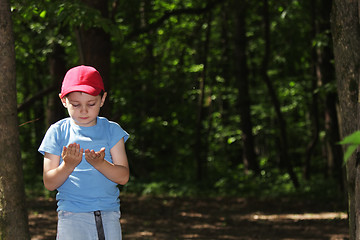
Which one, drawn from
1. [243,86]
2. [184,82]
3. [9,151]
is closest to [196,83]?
[184,82]

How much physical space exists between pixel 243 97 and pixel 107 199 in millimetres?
15000

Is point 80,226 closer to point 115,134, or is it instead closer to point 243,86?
point 115,134

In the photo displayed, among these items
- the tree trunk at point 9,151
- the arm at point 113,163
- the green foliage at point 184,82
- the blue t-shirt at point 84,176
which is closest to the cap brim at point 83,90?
the blue t-shirt at point 84,176

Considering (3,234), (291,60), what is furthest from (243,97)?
(3,234)

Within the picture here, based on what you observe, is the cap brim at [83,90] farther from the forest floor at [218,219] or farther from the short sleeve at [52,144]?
the forest floor at [218,219]

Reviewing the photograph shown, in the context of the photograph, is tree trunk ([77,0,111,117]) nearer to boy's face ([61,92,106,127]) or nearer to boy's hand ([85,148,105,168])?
boy's face ([61,92,106,127])

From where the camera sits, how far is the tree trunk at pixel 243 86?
17.9 metres

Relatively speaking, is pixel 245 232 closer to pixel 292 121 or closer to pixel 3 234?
pixel 3 234

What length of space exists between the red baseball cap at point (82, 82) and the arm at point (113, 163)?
348 mm

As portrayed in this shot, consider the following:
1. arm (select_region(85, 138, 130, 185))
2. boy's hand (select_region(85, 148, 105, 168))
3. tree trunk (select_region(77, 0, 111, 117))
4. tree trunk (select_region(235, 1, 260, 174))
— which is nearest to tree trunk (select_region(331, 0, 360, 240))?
arm (select_region(85, 138, 130, 185))

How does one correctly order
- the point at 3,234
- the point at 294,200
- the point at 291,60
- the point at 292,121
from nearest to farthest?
the point at 3,234 < the point at 294,200 < the point at 291,60 < the point at 292,121

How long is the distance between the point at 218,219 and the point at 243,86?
739 cm

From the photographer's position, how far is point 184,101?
68.6ft

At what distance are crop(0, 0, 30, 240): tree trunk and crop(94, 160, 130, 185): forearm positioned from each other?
106 centimetres
